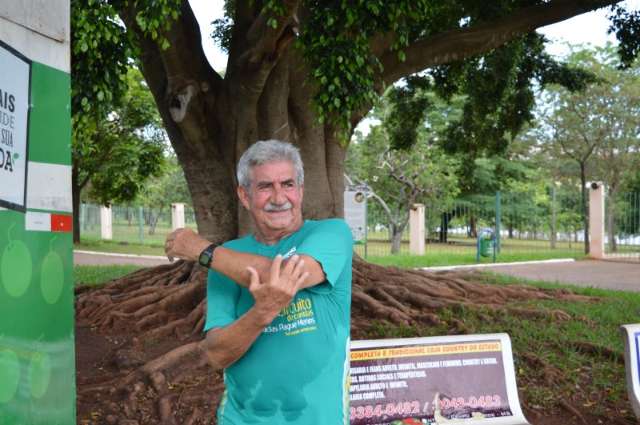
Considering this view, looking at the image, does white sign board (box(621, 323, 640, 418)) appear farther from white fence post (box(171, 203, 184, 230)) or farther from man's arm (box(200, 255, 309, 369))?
white fence post (box(171, 203, 184, 230))

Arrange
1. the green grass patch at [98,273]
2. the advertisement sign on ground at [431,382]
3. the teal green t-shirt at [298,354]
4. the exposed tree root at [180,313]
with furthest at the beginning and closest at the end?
the green grass patch at [98,273], the exposed tree root at [180,313], the advertisement sign on ground at [431,382], the teal green t-shirt at [298,354]

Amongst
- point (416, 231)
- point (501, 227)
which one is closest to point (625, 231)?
point (501, 227)

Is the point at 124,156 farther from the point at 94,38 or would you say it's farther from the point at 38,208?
the point at 38,208

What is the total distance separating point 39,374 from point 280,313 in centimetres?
101

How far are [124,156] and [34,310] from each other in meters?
19.2

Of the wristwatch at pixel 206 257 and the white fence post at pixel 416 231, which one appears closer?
the wristwatch at pixel 206 257

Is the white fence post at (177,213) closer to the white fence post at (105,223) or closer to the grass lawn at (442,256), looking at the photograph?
the grass lawn at (442,256)

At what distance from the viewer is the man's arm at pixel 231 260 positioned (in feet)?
6.42

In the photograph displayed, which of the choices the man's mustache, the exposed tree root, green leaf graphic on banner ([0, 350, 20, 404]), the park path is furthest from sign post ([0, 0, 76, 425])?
the park path

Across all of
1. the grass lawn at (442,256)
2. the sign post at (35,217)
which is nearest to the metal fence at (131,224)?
the grass lawn at (442,256)

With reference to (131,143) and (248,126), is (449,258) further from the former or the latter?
(248,126)

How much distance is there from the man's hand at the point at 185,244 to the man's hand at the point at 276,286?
21 cm

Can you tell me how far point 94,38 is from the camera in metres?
4.04

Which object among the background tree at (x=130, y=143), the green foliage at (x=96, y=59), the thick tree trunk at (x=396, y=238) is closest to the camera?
the green foliage at (x=96, y=59)
